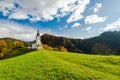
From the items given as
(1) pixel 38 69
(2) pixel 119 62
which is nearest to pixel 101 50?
(2) pixel 119 62

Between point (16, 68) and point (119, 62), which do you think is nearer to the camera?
point (16, 68)

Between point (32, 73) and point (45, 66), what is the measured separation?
4770 mm

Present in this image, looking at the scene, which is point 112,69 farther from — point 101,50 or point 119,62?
point 101,50

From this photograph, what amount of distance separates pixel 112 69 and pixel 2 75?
19.5 meters

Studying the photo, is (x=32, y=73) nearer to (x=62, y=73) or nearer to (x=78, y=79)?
(x=62, y=73)

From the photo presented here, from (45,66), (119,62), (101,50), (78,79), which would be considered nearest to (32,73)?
(45,66)

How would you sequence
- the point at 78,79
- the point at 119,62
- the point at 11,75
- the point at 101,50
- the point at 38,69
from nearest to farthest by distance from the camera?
the point at 78,79 < the point at 11,75 < the point at 38,69 < the point at 119,62 < the point at 101,50

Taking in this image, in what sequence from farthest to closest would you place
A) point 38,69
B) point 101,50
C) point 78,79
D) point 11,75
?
point 101,50 < point 38,69 < point 11,75 < point 78,79

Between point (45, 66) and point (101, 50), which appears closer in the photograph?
point (45, 66)

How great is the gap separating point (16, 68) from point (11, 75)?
479 centimetres

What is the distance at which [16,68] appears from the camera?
3538cm

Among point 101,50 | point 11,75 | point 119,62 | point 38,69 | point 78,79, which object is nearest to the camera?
point 78,79

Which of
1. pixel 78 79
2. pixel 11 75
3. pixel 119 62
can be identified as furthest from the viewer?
pixel 119 62

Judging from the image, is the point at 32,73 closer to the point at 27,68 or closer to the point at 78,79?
the point at 27,68
